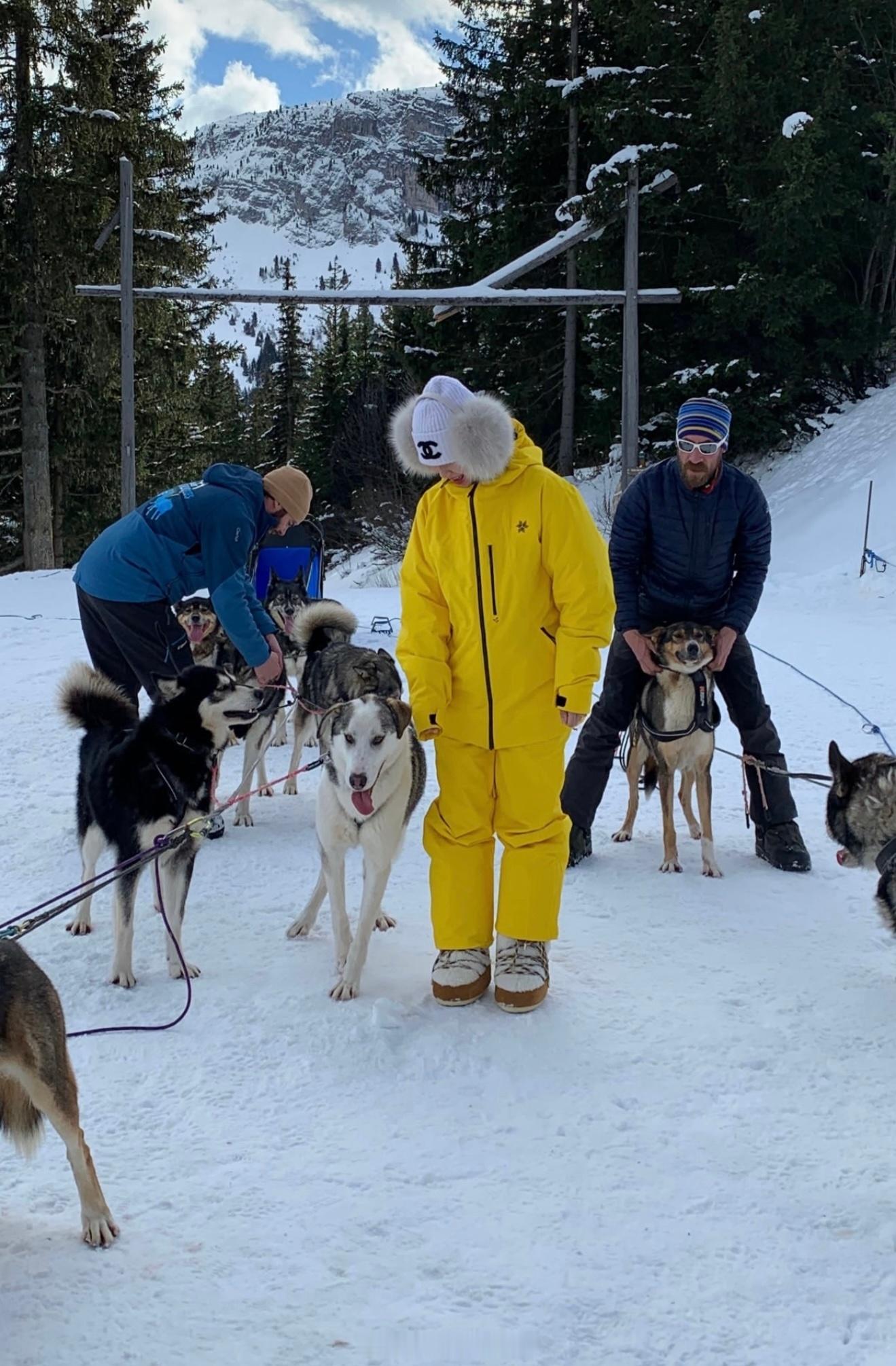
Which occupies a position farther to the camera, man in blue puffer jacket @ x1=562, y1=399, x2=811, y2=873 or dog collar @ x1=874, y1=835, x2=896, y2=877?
man in blue puffer jacket @ x1=562, y1=399, x2=811, y2=873

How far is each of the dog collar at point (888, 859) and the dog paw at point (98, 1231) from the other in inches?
98.6

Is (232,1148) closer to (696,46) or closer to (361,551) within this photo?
(696,46)

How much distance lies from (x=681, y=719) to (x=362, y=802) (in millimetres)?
1727

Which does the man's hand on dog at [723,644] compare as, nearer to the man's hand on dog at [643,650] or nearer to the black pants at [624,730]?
the black pants at [624,730]

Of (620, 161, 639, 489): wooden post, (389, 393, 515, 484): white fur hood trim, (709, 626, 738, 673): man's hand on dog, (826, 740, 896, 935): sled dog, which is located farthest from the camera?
(620, 161, 639, 489): wooden post

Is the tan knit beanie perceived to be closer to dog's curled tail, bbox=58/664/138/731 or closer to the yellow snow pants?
dog's curled tail, bbox=58/664/138/731

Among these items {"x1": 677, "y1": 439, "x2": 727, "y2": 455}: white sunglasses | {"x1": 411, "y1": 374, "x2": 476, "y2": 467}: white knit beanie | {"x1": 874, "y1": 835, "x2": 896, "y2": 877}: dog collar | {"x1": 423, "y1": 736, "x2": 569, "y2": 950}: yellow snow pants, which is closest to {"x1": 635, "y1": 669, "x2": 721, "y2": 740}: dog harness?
{"x1": 677, "y1": 439, "x2": 727, "y2": 455}: white sunglasses

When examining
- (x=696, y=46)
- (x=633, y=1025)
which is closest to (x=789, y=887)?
(x=633, y=1025)

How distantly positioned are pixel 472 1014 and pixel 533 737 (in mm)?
857

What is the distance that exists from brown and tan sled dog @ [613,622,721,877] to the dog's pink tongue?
1647 mm

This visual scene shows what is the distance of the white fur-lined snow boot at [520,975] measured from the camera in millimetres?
3045

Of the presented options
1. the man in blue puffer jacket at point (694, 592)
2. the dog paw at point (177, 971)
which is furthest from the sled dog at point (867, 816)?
the dog paw at point (177, 971)

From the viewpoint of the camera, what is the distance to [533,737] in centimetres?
308

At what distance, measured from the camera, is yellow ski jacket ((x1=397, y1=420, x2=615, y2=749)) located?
9.82 ft
